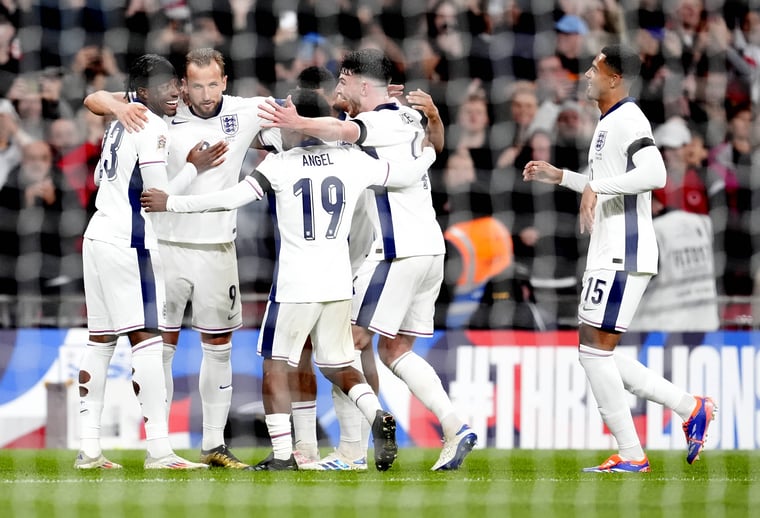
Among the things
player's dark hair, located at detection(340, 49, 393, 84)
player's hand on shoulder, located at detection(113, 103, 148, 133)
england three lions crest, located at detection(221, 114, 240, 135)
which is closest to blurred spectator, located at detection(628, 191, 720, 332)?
player's dark hair, located at detection(340, 49, 393, 84)

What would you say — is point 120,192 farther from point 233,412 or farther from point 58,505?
point 233,412

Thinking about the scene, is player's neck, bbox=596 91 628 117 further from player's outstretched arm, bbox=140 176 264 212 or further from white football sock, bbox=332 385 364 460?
white football sock, bbox=332 385 364 460

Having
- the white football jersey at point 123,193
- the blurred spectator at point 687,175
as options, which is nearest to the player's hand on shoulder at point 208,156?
the white football jersey at point 123,193

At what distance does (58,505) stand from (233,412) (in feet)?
11.6

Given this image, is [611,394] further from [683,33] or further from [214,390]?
[683,33]

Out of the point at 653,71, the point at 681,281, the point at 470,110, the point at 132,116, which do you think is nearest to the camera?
the point at 132,116

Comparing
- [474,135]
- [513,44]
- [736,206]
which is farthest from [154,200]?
[736,206]

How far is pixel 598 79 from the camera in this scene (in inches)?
267

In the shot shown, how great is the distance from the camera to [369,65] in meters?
6.72

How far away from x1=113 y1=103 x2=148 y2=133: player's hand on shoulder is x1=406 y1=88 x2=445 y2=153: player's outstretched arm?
1.40 m

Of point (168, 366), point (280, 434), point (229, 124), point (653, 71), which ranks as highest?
point (653, 71)

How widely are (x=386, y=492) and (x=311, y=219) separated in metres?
1.41

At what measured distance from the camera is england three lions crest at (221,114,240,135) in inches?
274

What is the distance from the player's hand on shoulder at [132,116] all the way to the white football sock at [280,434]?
1565 millimetres
